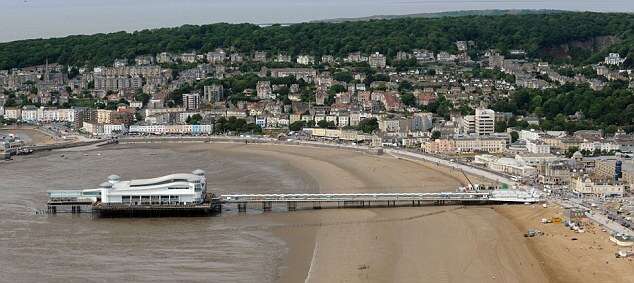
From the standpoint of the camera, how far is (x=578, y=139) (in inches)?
1191

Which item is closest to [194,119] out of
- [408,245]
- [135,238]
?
[135,238]

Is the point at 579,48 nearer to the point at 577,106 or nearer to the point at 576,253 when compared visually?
the point at 577,106

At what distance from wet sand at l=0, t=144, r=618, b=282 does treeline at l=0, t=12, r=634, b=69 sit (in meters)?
35.1

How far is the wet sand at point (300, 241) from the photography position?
16141mm

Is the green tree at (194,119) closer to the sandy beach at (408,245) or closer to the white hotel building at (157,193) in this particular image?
the sandy beach at (408,245)

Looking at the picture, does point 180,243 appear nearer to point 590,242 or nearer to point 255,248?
point 255,248

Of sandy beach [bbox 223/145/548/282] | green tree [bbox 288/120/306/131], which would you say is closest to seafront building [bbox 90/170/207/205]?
sandy beach [bbox 223/145/548/282]

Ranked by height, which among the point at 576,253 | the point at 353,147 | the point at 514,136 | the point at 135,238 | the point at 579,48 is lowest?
the point at 135,238

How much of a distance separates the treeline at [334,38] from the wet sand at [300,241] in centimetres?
3509

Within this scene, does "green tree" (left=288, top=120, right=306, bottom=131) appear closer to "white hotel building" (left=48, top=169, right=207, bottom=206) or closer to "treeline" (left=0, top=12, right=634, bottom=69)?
"white hotel building" (left=48, top=169, right=207, bottom=206)

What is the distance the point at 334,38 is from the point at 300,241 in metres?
45.9

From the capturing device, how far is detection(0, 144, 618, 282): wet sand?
16.1 m

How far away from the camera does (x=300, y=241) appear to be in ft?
60.5

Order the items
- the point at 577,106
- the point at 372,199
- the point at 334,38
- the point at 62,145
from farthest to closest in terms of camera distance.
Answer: the point at 334,38, the point at 577,106, the point at 62,145, the point at 372,199
